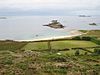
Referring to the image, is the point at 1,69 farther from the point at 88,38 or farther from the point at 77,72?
the point at 88,38

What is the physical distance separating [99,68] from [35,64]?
7.49 meters

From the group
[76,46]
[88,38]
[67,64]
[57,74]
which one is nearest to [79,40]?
[88,38]

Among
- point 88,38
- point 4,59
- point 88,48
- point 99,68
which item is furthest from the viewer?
point 88,38

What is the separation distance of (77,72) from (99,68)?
3.39 m

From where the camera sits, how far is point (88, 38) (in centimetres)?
5553

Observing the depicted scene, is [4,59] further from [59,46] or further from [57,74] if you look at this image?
[59,46]

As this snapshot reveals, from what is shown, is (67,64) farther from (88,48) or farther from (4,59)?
(88,48)

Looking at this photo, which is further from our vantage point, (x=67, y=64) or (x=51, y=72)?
(x=67, y=64)

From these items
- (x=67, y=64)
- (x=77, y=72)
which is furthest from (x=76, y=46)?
(x=77, y=72)

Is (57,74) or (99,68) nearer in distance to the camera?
(57,74)

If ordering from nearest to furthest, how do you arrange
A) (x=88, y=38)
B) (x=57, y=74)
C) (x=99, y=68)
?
1. (x=57, y=74)
2. (x=99, y=68)
3. (x=88, y=38)

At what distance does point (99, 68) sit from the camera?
91.4 ft

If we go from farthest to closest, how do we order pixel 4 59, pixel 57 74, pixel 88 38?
1. pixel 88 38
2. pixel 4 59
3. pixel 57 74

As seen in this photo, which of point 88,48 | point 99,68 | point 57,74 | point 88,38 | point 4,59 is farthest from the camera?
point 88,38
